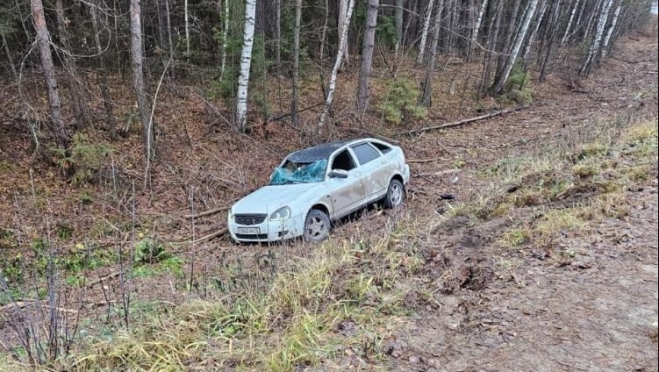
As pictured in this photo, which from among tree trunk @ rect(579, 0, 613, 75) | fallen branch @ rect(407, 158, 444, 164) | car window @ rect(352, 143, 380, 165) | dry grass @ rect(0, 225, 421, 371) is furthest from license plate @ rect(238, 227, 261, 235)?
tree trunk @ rect(579, 0, 613, 75)

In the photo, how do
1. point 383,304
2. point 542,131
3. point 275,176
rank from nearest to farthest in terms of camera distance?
point 383,304 < point 275,176 < point 542,131

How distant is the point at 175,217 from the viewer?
30.2ft

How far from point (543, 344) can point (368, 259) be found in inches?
83.4

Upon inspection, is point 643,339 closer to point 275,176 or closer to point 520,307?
point 520,307

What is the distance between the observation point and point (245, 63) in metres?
12.2

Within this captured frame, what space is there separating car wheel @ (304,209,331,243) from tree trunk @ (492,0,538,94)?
13983 mm

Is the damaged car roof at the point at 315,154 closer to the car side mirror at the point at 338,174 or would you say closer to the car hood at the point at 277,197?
the car side mirror at the point at 338,174

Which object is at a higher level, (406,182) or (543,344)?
(543,344)

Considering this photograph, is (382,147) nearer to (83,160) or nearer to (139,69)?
(139,69)

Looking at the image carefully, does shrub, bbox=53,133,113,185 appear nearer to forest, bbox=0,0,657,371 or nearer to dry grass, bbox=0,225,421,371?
forest, bbox=0,0,657,371

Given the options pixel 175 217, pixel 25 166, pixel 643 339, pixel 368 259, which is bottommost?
pixel 175 217

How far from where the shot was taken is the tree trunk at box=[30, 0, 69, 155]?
8750 mm

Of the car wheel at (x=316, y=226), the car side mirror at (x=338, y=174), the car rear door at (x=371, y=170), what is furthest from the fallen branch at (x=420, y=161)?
the car wheel at (x=316, y=226)

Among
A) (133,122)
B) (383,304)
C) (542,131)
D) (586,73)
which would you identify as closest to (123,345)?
(383,304)
